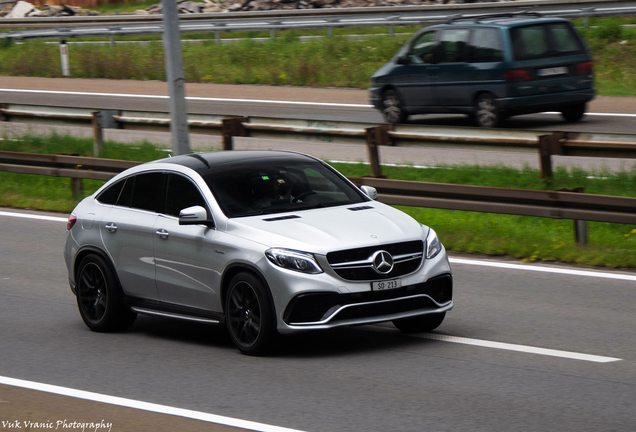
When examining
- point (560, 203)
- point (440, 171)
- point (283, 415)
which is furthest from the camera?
point (440, 171)

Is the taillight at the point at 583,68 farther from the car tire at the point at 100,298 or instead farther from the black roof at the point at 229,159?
the car tire at the point at 100,298

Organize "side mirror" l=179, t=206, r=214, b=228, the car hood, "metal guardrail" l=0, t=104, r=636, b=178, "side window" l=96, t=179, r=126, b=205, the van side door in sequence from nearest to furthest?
the car hood, "side mirror" l=179, t=206, r=214, b=228, "side window" l=96, t=179, r=126, b=205, "metal guardrail" l=0, t=104, r=636, b=178, the van side door

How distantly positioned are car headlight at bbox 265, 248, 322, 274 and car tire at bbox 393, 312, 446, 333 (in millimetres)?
1125

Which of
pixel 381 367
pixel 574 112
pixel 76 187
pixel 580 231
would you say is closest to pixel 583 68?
pixel 574 112

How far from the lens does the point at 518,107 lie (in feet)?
61.6

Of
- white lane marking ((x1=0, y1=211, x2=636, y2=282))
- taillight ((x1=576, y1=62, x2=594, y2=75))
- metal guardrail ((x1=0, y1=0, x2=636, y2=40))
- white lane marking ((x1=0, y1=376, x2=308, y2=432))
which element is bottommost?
white lane marking ((x1=0, y1=211, x2=636, y2=282))

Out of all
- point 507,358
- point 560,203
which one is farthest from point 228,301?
point 560,203

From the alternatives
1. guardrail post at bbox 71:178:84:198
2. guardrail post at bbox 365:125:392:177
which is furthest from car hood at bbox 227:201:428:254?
guardrail post at bbox 71:178:84:198

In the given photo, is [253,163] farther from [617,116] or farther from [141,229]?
[617,116]

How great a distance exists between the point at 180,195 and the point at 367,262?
190 centimetres

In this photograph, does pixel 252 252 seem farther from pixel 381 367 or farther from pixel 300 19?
pixel 300 19

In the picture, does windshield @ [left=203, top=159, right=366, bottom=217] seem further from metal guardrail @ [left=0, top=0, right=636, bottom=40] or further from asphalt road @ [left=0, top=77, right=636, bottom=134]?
metal guardrail @ [left=0, top=0, right=636, bottom=40]

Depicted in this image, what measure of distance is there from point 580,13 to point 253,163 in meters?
20.1

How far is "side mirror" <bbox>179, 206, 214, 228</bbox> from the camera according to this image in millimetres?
8094
